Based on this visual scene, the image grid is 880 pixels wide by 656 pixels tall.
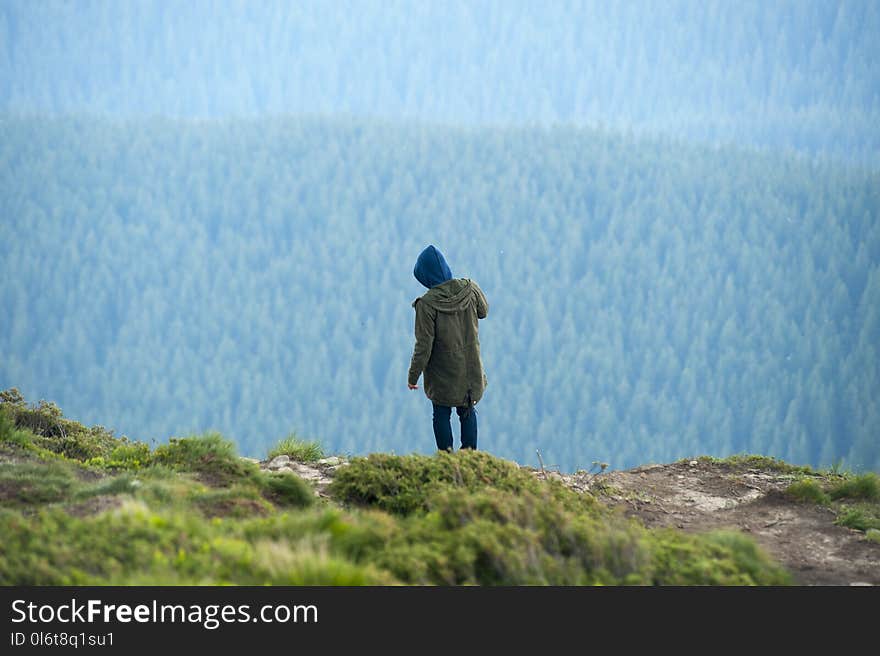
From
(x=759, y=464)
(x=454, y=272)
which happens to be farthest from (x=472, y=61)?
(x=759, y=464)

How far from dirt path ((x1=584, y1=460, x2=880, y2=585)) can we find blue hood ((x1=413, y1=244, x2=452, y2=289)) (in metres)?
3.02

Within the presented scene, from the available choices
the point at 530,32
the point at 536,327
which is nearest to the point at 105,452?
the point at 536,327

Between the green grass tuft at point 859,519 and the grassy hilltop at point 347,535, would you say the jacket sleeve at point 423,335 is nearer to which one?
the grassy hilltop at point 347,535

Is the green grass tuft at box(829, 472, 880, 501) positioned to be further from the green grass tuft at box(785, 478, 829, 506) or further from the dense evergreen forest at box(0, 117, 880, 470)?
the dense evergreen forest at box(0, 117, 880, 470)

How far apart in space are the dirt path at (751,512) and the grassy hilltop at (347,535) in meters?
1.29

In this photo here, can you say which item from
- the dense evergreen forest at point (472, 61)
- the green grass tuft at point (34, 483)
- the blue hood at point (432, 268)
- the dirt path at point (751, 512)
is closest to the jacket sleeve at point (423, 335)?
the blue hood at point (432, 268)

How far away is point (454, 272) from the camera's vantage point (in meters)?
35.4

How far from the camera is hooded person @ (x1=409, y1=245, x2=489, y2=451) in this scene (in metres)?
8.24

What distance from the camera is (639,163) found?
36.8 meters

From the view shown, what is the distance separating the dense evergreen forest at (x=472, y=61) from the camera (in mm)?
37125

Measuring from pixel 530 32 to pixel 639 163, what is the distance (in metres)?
8.45

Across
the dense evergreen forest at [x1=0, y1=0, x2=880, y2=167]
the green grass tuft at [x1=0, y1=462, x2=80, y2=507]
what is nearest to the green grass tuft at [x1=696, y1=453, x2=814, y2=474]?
the green grass tuft at [x1=0, y1=462, x2=80, y2=507]

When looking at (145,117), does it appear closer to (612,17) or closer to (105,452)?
(612,17)

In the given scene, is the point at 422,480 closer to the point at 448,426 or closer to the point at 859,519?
the point at 448,426
